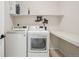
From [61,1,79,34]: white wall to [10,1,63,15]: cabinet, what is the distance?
11.3 inches

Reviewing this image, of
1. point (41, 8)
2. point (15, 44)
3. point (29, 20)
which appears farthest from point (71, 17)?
point (15, 44)

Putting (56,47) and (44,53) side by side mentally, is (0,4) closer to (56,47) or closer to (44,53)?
(44,53)

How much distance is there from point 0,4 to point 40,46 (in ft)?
5.77

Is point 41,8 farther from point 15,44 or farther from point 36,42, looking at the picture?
point 15,44

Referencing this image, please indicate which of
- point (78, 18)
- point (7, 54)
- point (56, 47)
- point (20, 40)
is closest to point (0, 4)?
point (20, 40)

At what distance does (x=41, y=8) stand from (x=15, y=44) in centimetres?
177

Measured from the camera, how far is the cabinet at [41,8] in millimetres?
4824

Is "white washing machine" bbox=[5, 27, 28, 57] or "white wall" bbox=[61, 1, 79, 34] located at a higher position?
"white wall" bbox=[61, 1, 79, 34]

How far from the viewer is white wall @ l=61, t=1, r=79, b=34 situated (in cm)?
373

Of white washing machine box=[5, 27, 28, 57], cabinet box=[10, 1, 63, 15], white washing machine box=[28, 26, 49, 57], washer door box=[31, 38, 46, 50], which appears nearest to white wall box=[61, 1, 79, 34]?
cabinet box=[10, 1, 63, 15]

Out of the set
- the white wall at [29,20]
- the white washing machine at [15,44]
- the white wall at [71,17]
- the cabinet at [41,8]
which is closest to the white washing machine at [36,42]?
the white washing machine at [15,44]

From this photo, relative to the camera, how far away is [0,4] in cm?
297

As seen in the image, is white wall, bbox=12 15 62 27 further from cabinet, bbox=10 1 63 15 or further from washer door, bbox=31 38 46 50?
washer door, bbox=31 38 46 50

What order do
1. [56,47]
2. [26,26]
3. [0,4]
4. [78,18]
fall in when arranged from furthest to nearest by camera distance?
[56,47], [26,26], [78,18], [0,4]
